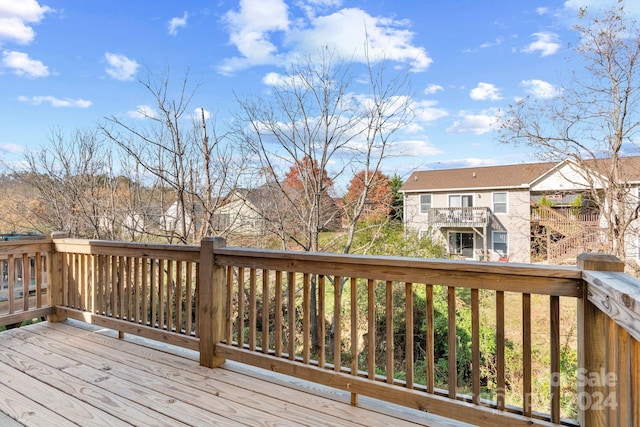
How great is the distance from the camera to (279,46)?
18.5 feet

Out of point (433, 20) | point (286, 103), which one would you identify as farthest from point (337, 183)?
point (433, 20)

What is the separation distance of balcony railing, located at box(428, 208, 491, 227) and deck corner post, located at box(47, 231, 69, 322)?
919 cm

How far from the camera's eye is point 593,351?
1280 millimetres

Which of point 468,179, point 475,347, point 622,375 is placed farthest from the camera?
point 468,179

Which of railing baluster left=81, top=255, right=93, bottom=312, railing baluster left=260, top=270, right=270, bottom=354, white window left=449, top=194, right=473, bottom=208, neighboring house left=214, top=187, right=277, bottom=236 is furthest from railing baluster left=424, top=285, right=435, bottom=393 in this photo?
white window left=449, top=194, right=473, bottom=208

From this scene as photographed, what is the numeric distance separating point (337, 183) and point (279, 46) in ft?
8.14

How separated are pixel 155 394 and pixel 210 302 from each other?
606 millimetres

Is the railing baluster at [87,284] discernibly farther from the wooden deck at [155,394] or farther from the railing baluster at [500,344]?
the railing baluster at [500,344]

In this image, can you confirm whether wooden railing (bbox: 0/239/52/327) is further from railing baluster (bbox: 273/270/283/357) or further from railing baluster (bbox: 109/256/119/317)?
railing baluster (bbox: 273/270/283/357)

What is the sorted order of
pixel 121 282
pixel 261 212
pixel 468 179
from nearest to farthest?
pixel 121 282 < pixel 261 212 < pixel 468 179

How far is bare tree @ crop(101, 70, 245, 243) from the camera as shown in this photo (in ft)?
17.0

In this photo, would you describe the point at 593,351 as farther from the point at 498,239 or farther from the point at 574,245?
the point at 498,239

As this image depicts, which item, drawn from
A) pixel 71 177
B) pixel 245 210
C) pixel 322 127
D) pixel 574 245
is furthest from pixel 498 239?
pixel 71 177

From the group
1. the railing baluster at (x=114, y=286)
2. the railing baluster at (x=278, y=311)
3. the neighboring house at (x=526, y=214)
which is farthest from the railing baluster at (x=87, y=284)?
the neighboring house at (x=526, y=214)
